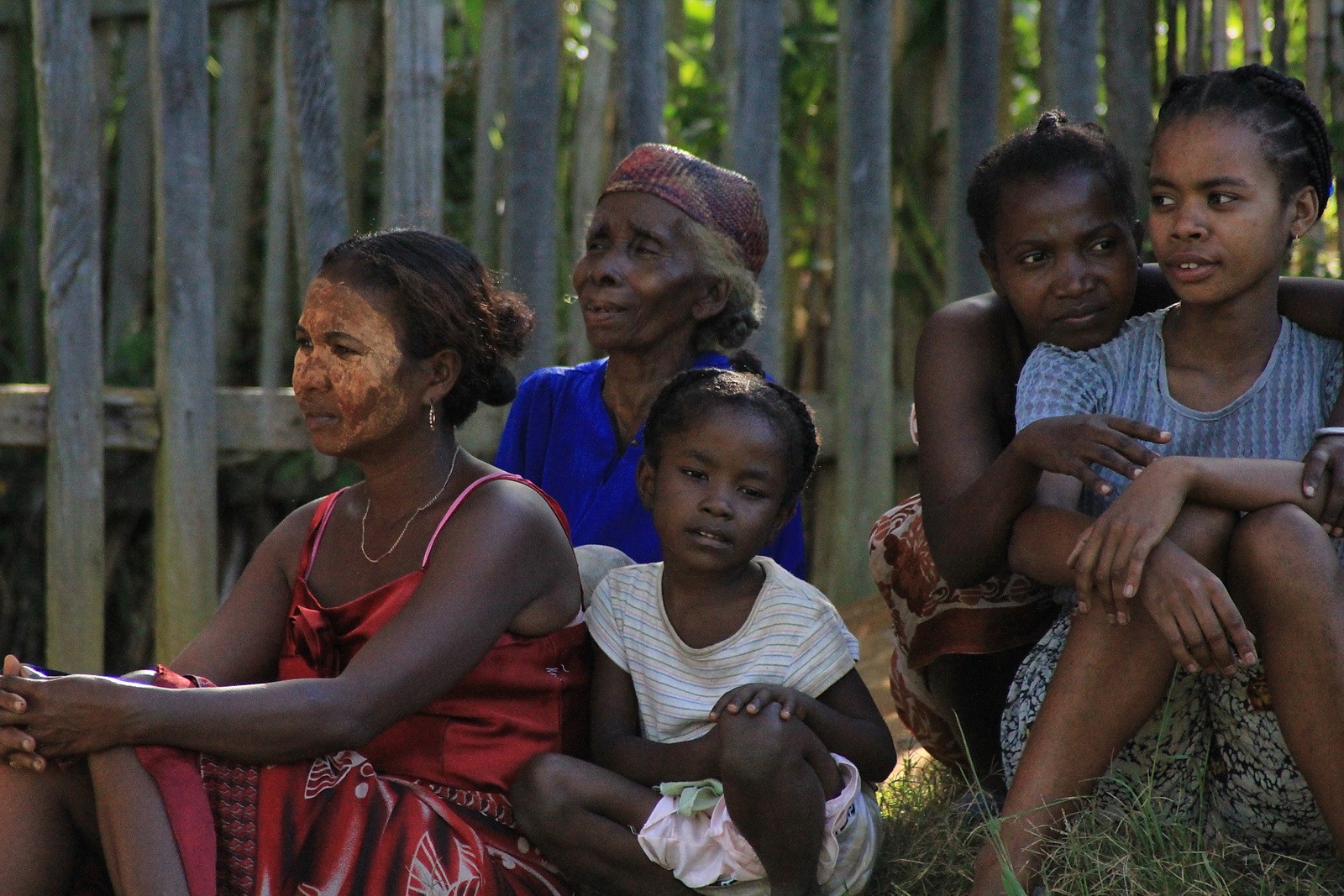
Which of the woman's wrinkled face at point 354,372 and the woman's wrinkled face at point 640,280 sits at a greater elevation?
the woman's wrinkled face at point 640,280

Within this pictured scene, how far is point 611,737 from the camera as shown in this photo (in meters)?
2.72

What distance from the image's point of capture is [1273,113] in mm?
2619

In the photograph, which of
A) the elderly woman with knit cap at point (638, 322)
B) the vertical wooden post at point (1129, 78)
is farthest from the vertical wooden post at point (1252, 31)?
the elderly woman with knit cap at point (638, 322)

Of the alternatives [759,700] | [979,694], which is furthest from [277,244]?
[759,700]

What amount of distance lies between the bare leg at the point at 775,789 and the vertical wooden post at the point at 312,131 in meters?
2.29

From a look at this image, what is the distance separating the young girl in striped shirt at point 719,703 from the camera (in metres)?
2.50

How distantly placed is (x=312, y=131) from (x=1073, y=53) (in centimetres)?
227

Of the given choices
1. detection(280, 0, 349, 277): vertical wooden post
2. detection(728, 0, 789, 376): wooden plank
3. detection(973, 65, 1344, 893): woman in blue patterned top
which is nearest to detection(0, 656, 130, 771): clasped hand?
detection(973, 65, 1344, 893): woman in blue patterned top

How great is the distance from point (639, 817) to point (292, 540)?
85cm

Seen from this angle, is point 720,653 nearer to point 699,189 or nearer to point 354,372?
point 354,372

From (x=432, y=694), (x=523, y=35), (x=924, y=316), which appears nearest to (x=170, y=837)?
(x=432, y=694)

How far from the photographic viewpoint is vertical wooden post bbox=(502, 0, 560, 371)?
430 centimetres

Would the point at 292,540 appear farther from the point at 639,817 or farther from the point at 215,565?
the point at 215,565

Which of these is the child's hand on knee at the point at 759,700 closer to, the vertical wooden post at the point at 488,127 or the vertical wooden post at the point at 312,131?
the vertical wooden post at the point at 312,131
